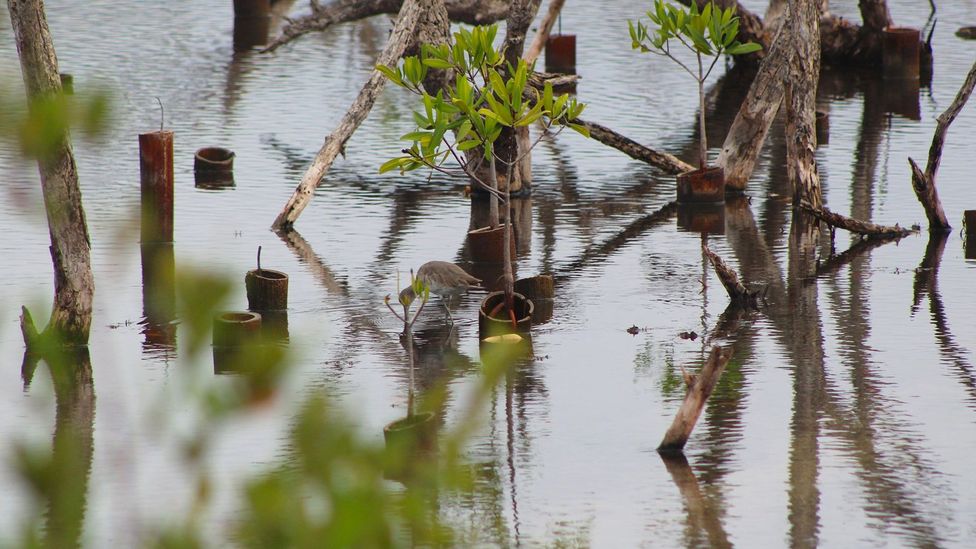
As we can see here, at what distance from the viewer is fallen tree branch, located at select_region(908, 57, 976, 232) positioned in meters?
12.4

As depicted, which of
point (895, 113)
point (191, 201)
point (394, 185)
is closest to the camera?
point (191, 201)

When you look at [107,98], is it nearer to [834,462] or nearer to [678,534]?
[678,534]

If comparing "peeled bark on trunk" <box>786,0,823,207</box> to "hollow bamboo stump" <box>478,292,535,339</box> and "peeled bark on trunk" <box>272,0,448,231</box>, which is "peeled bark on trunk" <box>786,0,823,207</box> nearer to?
"peeled bark on trunk" <box>272,0,448,231</box>

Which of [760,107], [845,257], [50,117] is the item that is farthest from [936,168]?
[50,117]

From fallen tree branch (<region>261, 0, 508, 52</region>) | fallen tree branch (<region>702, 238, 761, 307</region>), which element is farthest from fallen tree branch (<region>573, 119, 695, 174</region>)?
fallen tree branch (<region>702, 238, 761, 307</region>)

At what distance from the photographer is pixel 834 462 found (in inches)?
300

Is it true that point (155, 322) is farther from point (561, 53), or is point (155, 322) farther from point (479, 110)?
point (561, 53)

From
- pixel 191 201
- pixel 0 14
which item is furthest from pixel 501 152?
pixel 0 14

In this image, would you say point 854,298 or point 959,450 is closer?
point 959,450

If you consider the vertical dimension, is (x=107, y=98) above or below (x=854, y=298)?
above

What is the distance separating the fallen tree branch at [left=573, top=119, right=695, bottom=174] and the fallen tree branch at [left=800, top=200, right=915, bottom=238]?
91.1 inches

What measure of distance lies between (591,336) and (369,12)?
9.13 m

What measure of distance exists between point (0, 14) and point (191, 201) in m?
13.6

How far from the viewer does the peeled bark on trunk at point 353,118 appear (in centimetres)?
1333
